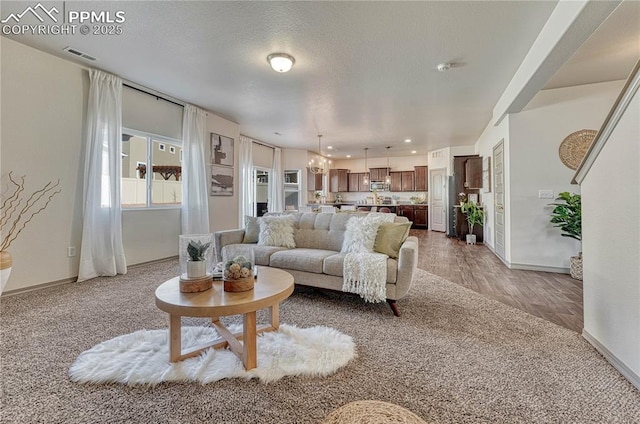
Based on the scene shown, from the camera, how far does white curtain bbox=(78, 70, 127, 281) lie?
3.54 metres

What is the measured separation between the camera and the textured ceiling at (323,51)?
2449 millimetres

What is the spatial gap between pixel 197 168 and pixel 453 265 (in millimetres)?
4728

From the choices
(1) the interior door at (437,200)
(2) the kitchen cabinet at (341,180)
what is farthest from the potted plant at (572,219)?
(2) the kitchen cabinet at (341,180)

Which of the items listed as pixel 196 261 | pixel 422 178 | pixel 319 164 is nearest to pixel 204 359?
pixel 196 261

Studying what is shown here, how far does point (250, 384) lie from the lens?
154cm

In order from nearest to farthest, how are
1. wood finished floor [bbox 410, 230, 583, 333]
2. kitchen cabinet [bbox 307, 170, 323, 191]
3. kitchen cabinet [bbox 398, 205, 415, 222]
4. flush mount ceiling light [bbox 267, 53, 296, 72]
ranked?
wood finished floor [bbox 410, 230, 583, 333] < flush mount ceiling light [bbox 267, 53, 296, 72] < kitchen cabinet [bbox 307, 170, 323, 191] < kitchen cabinet [bbox 398, 205, 415, 222]

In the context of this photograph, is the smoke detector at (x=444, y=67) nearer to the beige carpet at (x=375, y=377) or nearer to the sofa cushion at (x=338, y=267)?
the sofa cushion at (x=338, y=267)

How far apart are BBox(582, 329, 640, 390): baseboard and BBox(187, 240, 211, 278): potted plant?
2624 millimetres

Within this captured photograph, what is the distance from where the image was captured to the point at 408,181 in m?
10.2

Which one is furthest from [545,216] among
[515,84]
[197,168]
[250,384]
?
[197,168]

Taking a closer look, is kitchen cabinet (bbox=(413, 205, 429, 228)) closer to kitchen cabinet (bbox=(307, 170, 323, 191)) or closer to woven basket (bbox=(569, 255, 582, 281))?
kitchen cabinet (bbox=(307, 170, 323, 191))

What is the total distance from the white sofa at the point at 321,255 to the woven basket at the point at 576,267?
2.50 m

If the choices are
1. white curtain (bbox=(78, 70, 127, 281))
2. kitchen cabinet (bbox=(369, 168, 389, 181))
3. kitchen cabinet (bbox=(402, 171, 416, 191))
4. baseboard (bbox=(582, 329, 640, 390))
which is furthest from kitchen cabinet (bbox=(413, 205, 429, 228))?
white curtain (bbox=(78, 70, 127, 281))

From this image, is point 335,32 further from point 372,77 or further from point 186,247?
point 186,247
